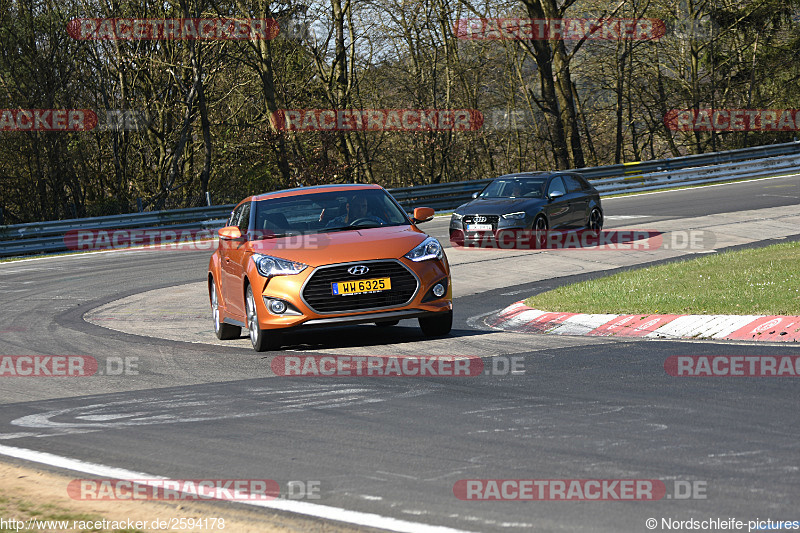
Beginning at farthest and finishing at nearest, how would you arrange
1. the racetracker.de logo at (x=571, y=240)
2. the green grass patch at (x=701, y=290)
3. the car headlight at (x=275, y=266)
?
the racetracker.de logo at (x=571, y=240), the green grass patch at (x=701, y=290), the car headlight at (x=275, y=266)

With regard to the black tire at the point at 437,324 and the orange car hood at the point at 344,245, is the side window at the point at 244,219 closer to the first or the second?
the orange car hood at the point at 344,245

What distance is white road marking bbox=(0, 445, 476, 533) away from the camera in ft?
14.6

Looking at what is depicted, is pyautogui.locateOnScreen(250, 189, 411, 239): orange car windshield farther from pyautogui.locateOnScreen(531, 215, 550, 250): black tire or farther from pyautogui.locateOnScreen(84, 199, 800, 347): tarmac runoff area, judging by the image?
pyautogui.locateOnScreen(531, 215, 550, 250): black tire

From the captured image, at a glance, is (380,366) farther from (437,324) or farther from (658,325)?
(658,325)

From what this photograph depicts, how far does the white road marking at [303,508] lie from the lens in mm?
4453

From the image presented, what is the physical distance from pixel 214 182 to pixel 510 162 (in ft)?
52.8

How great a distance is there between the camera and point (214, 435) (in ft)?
21.4

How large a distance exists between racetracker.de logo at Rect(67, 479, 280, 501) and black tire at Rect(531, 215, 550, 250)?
15.6 meters

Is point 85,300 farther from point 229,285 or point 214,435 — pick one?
point 214,435

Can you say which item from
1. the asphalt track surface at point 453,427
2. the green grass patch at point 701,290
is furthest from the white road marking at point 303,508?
the green grass patch at point 701,290

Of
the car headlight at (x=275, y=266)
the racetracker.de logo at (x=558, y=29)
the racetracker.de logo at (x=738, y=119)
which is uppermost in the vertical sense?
the racetracker.de logo at (x=558, y=29)

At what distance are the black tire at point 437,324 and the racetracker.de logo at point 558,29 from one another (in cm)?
2685

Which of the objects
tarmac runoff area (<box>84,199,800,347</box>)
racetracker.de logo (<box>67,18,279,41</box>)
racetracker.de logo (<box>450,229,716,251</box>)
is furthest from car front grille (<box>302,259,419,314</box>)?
racetracker.de logo (<box>67,18,279,41</box>)

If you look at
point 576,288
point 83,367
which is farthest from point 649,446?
point 576,288
